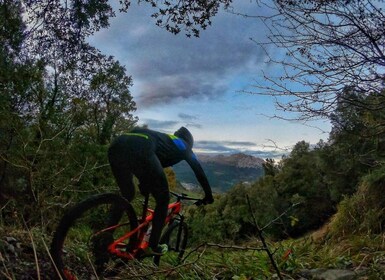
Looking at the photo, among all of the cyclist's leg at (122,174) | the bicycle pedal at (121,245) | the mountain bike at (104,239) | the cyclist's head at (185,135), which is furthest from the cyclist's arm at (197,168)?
the bicycle pedal at (121,245)

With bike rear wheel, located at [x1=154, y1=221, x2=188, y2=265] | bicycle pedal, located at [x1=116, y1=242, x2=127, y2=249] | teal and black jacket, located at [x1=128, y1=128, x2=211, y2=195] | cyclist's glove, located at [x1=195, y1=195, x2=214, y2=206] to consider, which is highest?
teal and black jacket, located at [x1=128, y1=128, x2=211, y2=195]

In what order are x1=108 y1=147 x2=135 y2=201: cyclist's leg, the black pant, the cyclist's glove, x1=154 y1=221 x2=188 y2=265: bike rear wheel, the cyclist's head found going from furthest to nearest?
x1=154 y1=221 x2=188 y2=265: bike rear wheel → the cyclist's glove → the cyclist's head → x1=108 y1=147 x2=135 y2=201: cyclist's leg → the black pant

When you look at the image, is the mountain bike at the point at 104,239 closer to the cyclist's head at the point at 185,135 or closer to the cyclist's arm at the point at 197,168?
the cyclist's arm at the point at 197,168

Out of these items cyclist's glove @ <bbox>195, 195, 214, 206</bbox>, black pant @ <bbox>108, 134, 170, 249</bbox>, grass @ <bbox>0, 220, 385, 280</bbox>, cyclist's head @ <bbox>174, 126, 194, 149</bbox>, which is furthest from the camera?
cyclist's glove @ <bbox>195, 195, 214, 206</bbox>

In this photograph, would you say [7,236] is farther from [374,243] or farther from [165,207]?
[374,243]

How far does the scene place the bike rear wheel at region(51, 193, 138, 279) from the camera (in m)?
3.31

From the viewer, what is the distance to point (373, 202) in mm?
7496

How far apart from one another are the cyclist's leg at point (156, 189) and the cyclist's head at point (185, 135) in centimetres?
49

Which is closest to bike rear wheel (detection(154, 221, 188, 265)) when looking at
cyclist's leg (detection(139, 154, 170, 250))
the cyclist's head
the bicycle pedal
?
cyclist's leg (detection(139, 154, 170, 250))

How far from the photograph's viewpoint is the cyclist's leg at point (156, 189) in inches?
151

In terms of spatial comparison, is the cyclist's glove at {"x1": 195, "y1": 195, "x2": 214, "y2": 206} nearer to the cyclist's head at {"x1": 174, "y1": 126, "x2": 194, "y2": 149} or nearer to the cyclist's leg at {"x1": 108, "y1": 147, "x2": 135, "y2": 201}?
the cyclist's head at {"x1": 174, "y1": 126, "x2": 194, "y2": 149}

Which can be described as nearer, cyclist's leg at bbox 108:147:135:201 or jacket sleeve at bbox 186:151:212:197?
cyclist's leg at bbox 108:147:135:201

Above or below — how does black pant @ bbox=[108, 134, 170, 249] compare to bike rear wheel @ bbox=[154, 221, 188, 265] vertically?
above

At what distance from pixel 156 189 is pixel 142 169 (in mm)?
277
